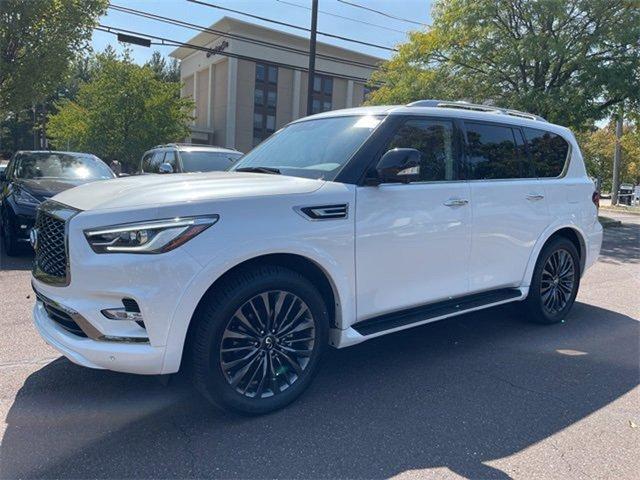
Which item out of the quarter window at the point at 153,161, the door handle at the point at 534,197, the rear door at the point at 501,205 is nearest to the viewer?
the rear door at the point at 501,205

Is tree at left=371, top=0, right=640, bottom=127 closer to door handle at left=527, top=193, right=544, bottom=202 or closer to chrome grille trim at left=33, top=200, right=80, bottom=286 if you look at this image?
door handle at left=527, top=193, right=544, bottom=202

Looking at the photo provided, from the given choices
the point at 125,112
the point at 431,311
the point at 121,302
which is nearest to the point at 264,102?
the point at 125,112

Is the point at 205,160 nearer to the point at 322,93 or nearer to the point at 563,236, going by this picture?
the point at 563,236

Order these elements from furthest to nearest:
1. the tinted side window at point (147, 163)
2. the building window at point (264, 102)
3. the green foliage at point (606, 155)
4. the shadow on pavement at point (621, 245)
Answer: the building window at point (264, 102), the green foliage at point (606, 155), the tinted side window at point (147, 163), the shadow on pavement at point (621, 245)

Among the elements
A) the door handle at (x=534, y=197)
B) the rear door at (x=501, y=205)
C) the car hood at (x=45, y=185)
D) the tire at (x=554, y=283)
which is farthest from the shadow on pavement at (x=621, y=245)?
the car hood at (x=45, y=185)

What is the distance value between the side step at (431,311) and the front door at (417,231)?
0.18ft

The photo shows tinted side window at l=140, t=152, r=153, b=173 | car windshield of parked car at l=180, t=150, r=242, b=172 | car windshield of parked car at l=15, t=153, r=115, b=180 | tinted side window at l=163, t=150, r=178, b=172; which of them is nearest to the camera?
car windshield of parked car at l=15, t=153, r=115, b=180

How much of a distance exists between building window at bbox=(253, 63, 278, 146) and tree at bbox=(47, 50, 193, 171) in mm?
24418

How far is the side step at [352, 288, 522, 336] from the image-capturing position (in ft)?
11.8

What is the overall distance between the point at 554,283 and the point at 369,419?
9.49 feet

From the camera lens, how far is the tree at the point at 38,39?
1196cm

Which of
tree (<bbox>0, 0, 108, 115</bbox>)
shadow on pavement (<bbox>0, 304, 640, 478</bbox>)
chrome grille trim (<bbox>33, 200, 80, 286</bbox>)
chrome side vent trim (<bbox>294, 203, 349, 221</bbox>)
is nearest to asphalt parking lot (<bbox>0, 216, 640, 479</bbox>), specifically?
shadow on pavement (<bbox>0, 304, 640, 478</bbox>)

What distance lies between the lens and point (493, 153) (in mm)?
4547

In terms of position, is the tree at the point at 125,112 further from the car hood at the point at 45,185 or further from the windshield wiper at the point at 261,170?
the windshield wiper at the point at 261,170
